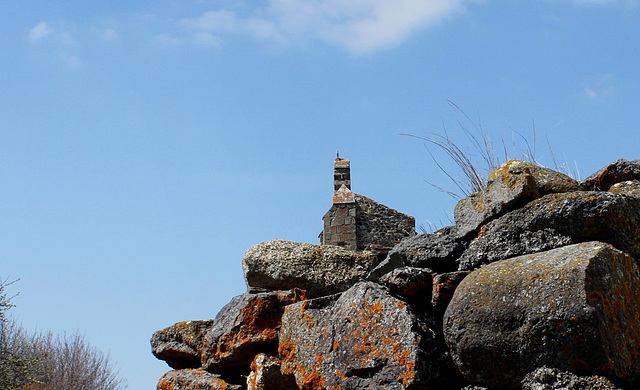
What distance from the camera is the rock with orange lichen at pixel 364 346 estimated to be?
4387mm

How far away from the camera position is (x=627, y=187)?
4988mm

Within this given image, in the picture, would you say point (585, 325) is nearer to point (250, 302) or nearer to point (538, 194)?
point (538, 194)

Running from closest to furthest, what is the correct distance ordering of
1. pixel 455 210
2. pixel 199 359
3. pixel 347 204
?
pixel 455 210 → pixel 199 359 → pixel 347 204

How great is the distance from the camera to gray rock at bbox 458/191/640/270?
4402 mm

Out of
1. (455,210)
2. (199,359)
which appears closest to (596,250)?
(455,210)

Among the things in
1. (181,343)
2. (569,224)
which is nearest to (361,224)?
(181,343)

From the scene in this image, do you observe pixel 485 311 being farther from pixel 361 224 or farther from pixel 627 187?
pixel 361 224

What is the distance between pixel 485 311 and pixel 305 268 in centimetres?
224

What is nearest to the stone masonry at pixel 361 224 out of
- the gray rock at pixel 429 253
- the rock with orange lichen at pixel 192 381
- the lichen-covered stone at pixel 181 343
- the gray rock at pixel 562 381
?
the lichen-covered stone at pixel 181 343

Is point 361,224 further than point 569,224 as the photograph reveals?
Yes

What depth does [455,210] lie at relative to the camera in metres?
5.23

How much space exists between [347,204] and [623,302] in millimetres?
12370

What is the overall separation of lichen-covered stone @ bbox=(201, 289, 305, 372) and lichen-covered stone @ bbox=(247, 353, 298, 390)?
236 mm

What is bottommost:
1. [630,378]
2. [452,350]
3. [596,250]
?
[630,378]
